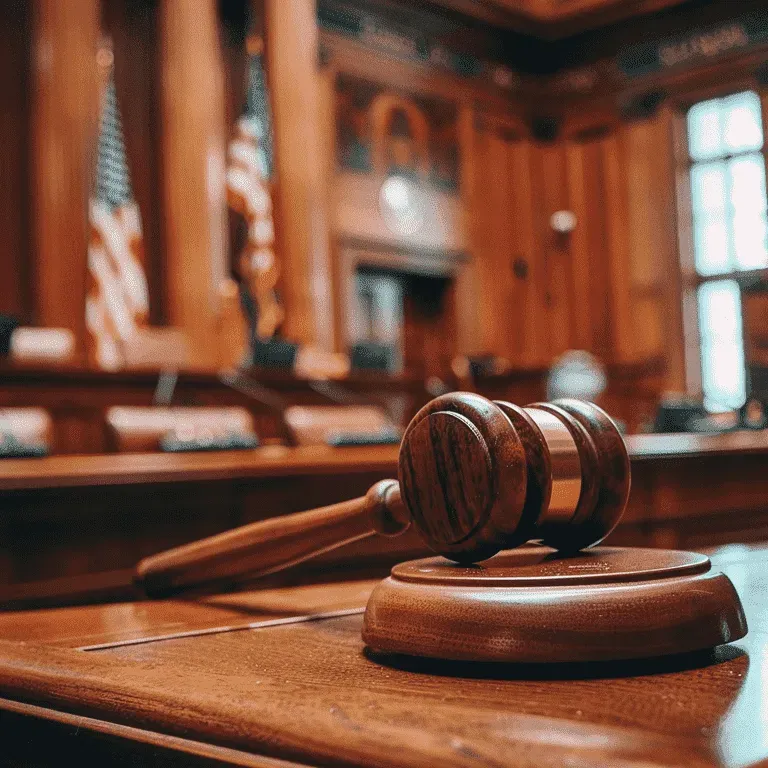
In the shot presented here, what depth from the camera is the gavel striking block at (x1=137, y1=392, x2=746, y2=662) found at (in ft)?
2.09

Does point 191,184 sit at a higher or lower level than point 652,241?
higher

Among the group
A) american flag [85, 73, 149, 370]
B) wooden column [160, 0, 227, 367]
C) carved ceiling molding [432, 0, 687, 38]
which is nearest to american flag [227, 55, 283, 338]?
wooden column [160, 0, 227, 367]

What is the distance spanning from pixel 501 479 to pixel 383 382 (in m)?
6.98

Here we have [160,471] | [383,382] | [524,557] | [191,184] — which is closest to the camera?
[524,557]

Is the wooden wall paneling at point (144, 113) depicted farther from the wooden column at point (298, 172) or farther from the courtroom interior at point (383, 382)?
the wooden column at point (298, 172)

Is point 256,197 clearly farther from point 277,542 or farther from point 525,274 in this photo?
point 277,542

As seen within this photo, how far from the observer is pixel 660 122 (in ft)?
38.8

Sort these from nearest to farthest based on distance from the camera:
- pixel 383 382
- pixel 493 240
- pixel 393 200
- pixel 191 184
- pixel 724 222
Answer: pixel 383 382 < pixel 191 184 < pixel 393 200 < pixel 724 222 < pixel 493 240

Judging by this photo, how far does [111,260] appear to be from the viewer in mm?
8961

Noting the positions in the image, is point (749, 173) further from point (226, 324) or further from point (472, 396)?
point (472, 396)

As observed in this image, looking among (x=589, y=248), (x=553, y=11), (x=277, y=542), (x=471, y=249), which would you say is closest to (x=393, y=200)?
(x=471, y=249)

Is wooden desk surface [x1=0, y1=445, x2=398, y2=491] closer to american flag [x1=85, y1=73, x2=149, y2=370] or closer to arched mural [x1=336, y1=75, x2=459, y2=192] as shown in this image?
american flag [x1=85, y1=73, x2=149, y2=370]

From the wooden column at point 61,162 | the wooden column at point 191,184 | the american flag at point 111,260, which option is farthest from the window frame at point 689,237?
the wooden column at point 61,162

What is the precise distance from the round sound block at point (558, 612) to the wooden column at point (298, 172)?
30.0 ft
